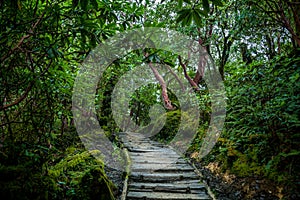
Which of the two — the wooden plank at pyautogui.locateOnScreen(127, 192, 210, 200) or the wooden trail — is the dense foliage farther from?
the wooden trail

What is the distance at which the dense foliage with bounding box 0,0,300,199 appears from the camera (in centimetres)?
235

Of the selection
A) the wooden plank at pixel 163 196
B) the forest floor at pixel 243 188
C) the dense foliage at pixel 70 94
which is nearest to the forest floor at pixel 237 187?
the forest floor at pixel 243 188

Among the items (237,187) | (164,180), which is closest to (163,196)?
(164,180)

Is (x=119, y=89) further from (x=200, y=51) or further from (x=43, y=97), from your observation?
(x=43, y=97)

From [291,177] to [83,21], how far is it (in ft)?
11.4

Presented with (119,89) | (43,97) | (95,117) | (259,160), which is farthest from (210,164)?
(119,89)

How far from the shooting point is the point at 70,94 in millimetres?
4617

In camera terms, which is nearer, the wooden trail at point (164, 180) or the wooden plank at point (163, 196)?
the wooden plank at point (163, 196)

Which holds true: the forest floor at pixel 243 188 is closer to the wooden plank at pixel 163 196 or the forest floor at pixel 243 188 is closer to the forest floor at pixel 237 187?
the forest floor at pixel 237 187

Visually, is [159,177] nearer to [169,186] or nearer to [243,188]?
[169,186]

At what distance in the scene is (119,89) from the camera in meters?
11.5

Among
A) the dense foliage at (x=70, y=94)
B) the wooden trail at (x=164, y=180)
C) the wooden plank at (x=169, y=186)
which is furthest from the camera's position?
the wooden plank at (x=169, y=186)

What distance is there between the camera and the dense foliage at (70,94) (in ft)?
7.72

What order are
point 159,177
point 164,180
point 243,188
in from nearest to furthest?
1. point 243,188
2. point 164,180
3. point 159,177
